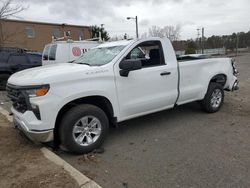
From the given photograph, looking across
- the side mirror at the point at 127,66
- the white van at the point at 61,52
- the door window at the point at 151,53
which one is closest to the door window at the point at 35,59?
the white van at the point at 61,52

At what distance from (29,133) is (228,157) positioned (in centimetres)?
307

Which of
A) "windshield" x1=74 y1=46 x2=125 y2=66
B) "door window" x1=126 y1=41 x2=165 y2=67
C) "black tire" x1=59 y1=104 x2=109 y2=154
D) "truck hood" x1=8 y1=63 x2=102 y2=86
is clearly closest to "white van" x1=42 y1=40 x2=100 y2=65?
"windshield" x1=74 y1=46 x2=125 y2=66

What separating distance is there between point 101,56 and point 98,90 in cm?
107

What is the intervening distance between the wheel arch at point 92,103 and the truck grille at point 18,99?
0.55m

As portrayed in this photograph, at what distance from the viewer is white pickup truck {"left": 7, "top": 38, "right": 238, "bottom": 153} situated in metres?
4.05

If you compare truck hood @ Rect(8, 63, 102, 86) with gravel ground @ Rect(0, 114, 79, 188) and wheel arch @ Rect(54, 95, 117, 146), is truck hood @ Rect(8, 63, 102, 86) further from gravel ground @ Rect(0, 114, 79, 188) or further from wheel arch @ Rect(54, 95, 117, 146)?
gravel ground @ Rect(0, 114, 79, 188)

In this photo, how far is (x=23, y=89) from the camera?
13.3ft

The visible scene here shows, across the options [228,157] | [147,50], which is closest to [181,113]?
[147,50]

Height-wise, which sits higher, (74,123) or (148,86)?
(148,86)

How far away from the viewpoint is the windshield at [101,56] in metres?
4.90

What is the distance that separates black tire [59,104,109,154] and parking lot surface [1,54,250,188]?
0.51ft

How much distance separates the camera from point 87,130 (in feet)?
14.5

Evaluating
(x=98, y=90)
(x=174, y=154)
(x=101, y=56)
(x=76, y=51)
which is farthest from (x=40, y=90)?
(x=76, y=51)

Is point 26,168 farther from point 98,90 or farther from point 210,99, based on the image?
point 210,99
